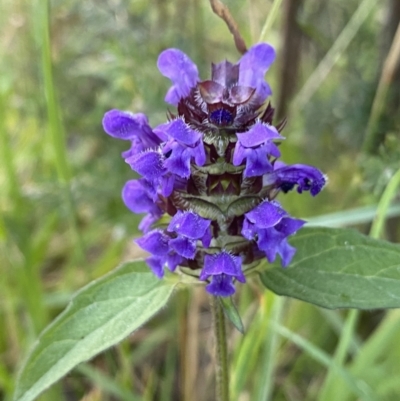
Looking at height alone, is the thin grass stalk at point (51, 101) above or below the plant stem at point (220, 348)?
above

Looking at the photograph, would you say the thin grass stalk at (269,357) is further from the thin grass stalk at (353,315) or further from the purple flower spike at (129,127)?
the purple flower spike at (129,127)

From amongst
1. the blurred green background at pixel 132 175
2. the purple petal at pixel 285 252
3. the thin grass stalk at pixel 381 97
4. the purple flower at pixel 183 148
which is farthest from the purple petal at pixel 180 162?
the thin grass stalk at pixel 381 97

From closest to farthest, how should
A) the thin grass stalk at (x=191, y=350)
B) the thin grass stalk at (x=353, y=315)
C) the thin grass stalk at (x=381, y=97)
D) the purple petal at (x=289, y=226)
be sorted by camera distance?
the purple petal at (x=289, y=226) → the thin grass stalk at (x=353, y=315) → the thin grass stalk at (x=381, y=97) → the thin grass stalk at (x=191, y=350)

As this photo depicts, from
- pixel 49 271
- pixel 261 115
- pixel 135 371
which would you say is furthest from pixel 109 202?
pixel 261 115

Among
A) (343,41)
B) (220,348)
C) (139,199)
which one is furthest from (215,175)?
(343,41)

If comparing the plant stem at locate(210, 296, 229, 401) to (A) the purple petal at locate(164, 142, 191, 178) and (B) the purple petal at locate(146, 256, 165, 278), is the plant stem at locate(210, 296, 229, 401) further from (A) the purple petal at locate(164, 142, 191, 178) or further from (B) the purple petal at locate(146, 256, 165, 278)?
(A) the purple petal at locate(164, 142, 191, 178)

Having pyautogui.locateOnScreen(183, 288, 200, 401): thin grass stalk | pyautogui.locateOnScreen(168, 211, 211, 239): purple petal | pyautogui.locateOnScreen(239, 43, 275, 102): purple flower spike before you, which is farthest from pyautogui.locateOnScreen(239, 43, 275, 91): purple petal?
pyautogui.locateOnScreen(183, 288, 200, 401): thin grass stalk

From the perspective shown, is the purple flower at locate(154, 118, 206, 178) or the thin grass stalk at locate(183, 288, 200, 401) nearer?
the purple flower at locate(154, 118, 206, 178)

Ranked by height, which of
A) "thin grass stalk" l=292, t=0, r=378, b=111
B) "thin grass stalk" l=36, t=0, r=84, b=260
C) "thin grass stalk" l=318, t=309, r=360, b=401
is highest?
"thin grass stalk" l=292, t=0, r=378, b=111
